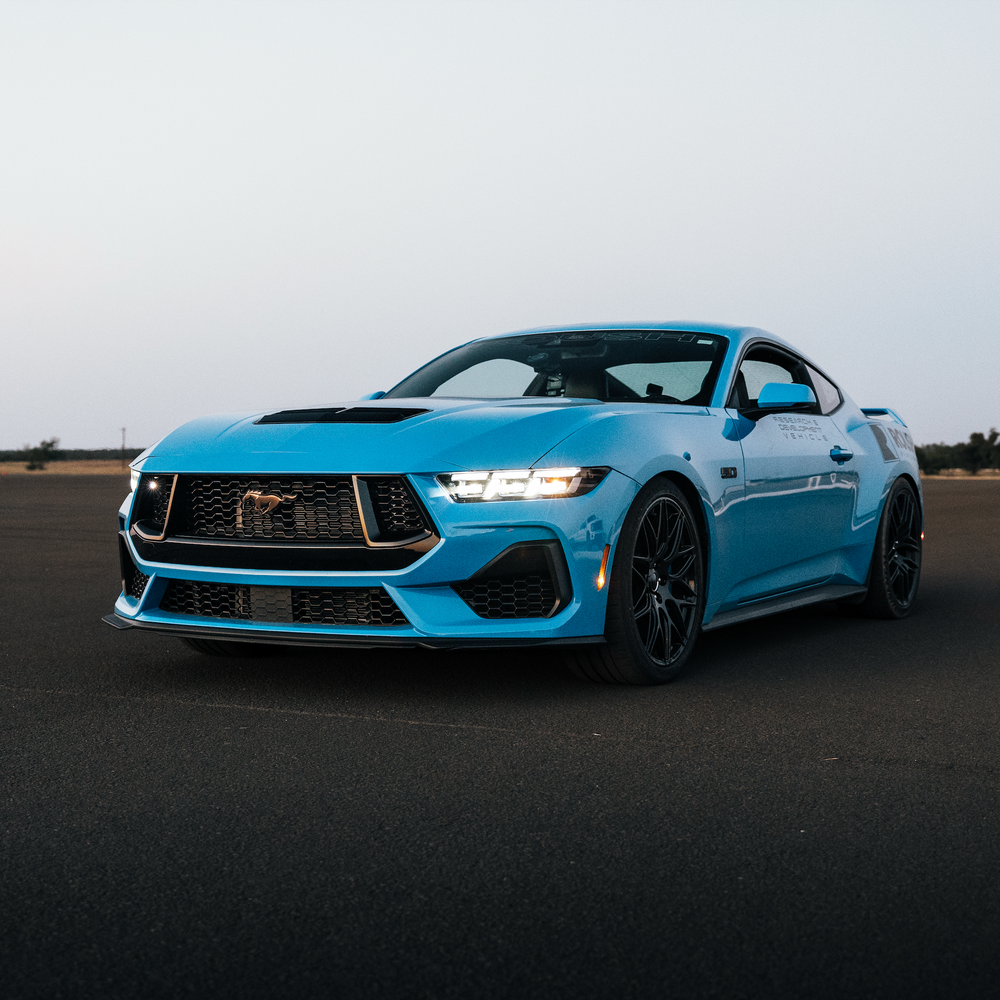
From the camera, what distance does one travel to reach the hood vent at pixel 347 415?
4.94 m

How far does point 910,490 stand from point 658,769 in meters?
4.59

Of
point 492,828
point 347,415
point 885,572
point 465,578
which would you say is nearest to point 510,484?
point 465,578

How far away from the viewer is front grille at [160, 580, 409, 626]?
182 inches

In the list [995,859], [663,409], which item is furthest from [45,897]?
[663,409]

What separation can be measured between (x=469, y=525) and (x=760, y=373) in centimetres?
263

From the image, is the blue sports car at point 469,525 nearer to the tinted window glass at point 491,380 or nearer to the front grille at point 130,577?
the front grille at point 130,577

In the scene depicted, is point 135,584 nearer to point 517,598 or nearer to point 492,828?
point 517,598

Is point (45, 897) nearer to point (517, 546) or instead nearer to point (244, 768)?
point (244, 768)

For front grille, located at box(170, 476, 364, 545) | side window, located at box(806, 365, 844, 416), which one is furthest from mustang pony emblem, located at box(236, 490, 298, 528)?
side window, located at box(806, 365, 844, 416)

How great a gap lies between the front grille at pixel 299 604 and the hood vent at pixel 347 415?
2.29ft

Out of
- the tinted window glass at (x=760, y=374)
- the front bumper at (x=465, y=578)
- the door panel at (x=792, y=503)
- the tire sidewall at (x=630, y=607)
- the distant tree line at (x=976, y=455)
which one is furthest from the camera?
the distant tree line at (x=976, y=455)

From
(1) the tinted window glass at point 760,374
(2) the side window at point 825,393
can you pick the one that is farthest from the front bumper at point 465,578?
(2) the side window at point 825,393

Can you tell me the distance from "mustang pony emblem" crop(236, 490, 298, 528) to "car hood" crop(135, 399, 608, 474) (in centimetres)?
10

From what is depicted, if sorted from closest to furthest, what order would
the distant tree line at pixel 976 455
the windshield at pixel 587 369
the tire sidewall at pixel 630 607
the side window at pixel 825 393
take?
the tire sidewall at pixel 630 607 < the windshield at pixel 587 369 < the side window at pixel 825 393 < the distant tree line at pixel 976 455
